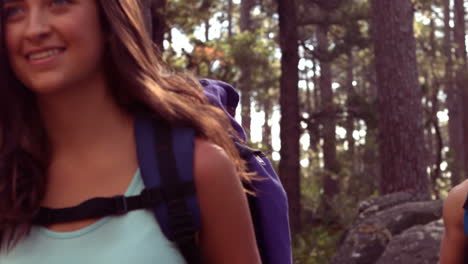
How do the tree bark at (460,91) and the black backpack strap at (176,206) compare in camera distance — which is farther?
the tree bark at (460,91)

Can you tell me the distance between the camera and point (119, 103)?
2119 millimetres

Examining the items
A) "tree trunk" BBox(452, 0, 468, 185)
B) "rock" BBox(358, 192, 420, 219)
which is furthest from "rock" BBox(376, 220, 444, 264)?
"tree trunk" BBox(452, 0, 468, 185)

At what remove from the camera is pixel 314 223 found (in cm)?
1844

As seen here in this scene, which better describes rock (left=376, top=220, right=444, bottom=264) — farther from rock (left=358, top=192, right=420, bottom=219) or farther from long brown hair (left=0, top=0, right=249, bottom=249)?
long brown hair (left=0, top=0, right=249, bottom=249)

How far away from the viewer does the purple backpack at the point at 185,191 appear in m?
1.89

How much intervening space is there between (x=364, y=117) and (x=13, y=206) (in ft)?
48.3

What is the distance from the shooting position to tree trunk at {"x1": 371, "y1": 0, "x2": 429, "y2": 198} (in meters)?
12.6

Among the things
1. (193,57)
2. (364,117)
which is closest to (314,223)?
(364,117)

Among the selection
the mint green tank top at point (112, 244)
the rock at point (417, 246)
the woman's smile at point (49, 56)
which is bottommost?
the rock at point (417, 246)

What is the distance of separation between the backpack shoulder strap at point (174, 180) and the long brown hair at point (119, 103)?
0.08 m

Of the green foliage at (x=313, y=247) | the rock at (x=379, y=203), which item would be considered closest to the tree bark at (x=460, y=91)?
the green foliage at (x=313, y=247)

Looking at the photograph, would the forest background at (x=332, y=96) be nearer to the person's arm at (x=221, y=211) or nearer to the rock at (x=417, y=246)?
the rock at (x=417, y=246)

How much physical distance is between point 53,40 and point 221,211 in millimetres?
649

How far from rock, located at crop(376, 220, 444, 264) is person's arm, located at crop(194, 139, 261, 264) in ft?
15.8
